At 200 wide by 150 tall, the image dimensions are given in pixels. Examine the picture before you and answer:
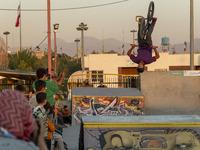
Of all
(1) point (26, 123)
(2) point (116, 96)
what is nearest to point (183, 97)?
(2) point (116, 96)

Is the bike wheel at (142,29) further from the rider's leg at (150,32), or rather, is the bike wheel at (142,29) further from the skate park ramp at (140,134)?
the skate park ramp at (140,134)

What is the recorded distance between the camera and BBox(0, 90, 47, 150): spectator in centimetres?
179

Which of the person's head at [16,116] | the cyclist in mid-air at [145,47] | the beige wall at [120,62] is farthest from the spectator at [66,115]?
the beige wall at [120,62]

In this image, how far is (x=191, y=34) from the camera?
20672 mm

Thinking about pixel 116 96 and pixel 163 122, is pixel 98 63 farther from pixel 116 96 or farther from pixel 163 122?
pixel 163 122

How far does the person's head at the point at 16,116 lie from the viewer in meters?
1.79

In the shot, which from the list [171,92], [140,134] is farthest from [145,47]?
[171,92]

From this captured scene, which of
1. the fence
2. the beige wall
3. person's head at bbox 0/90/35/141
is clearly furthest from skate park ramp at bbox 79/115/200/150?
the beige wall

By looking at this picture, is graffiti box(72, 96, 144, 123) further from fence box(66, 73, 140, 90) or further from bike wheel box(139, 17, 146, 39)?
bike wheel box(139, 17, 146, 39)

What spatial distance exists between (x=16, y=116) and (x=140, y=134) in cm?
590

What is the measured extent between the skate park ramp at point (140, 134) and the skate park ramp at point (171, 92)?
11.4m

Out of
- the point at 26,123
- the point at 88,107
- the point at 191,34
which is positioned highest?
the point at 191,34

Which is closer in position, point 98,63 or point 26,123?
point 26,123

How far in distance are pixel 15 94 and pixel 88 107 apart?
643 inches
